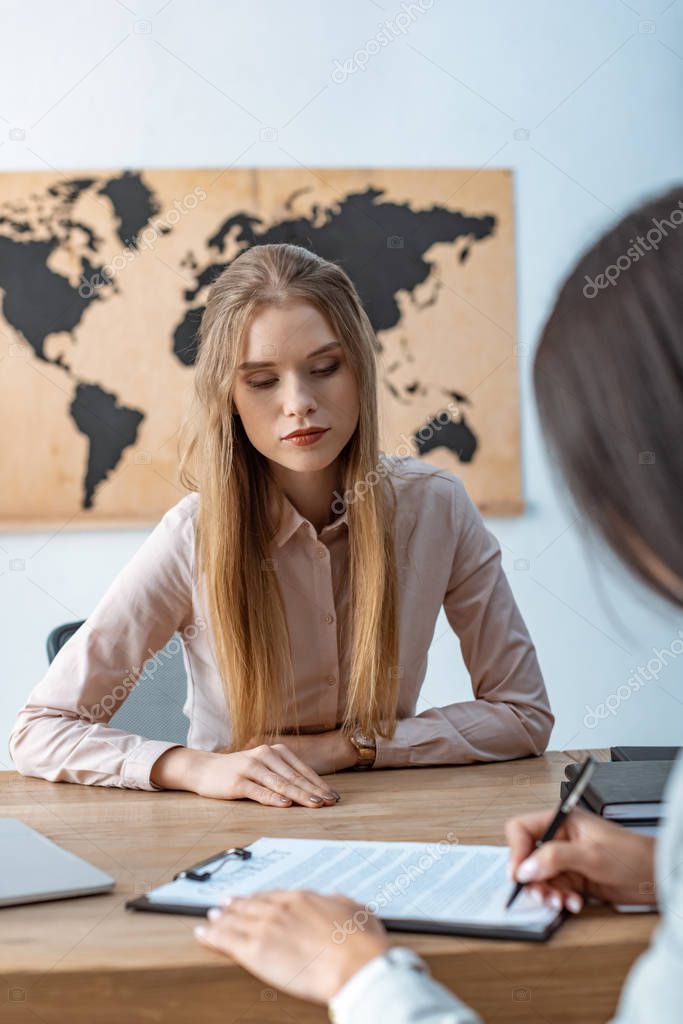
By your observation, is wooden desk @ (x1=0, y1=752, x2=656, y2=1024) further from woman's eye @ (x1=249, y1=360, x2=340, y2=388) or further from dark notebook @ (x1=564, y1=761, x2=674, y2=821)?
woman's eye @ (x1=249, y1=360, x2=340, y2=388)

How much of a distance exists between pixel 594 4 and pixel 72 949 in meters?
3.30

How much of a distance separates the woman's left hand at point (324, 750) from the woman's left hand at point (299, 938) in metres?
0.62

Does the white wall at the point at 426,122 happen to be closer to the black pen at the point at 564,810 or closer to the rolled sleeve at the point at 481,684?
the rolled sleeve at the point at 481,684

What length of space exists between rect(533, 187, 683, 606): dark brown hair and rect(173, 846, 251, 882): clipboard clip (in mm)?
499

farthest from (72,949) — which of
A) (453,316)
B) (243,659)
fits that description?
(453,316)

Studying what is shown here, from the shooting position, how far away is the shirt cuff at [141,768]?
1.46 metres

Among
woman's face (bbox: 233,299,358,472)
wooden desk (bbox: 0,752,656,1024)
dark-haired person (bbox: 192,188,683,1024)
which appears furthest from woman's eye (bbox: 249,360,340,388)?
dark-haired person (bbox: 192,188,683,1024)

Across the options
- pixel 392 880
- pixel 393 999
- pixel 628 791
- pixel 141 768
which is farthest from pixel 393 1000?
pixel 141 768

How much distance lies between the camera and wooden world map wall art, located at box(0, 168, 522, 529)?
3.26m

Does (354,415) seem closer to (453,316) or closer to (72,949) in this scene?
(72,949)

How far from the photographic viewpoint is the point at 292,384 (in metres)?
1.66

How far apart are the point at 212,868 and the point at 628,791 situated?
43 centimetres

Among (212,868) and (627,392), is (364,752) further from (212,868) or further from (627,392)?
(627,392)

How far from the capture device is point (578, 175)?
345 cm
